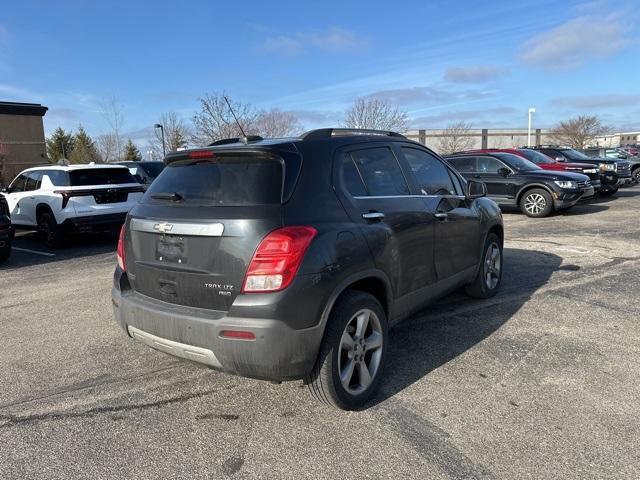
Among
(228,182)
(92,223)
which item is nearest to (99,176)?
(92,223)

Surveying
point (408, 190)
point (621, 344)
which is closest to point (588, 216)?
point (621, 344)

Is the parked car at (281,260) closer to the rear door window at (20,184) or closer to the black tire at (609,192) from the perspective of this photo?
the rear door window at (20,184)

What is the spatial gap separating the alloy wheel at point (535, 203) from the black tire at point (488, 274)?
762cm

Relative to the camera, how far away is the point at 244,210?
2.95 metres

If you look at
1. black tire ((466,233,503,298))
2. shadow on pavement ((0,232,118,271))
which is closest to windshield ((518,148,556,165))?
black tire ((466,233,503,298))

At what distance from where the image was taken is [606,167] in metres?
16.3

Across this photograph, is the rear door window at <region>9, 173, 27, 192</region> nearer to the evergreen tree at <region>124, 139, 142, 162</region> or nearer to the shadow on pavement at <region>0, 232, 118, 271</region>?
the shadow on pavement at <region>0, 232, 118, 271</region>

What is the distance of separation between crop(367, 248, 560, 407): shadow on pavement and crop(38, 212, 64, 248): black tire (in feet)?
26.3

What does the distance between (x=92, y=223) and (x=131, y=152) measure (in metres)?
38.0

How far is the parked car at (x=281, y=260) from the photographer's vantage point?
286 centimetres

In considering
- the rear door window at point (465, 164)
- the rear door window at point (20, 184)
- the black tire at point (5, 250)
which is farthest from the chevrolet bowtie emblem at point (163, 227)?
the rear door window at point (465, 164)

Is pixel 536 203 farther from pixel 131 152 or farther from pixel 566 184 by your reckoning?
pixel 131 152

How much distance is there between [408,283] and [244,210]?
1.52 m

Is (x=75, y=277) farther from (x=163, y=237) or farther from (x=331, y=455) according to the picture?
(x=331, y=455)
